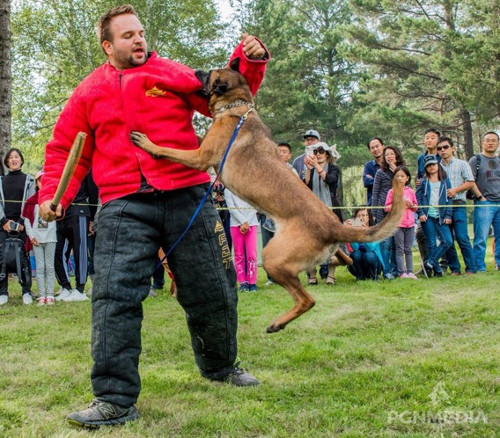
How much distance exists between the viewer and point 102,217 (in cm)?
375

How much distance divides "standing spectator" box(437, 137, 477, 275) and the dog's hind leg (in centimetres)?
720

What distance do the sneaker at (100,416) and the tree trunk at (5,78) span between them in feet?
31.4

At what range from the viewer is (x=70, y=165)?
140 inches

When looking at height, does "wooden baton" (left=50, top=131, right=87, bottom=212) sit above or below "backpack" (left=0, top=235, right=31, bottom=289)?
above

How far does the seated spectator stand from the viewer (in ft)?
32.4

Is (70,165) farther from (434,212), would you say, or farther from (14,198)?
(434,212)

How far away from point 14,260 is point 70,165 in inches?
224

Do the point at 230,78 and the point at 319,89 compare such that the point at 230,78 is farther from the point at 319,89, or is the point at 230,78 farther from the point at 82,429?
the point at 319,89

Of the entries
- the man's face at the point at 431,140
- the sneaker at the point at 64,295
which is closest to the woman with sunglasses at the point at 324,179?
the man's face at the point at 431,140

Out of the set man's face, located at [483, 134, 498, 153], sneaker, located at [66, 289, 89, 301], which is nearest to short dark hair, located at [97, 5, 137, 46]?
sneaker, located at [66, 289, 89, 301]

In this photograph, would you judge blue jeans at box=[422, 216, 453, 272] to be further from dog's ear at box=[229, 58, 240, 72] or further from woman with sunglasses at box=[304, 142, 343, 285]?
dog's ear at box=[229, 58, 240, 72]

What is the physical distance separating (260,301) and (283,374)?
364 centimetres

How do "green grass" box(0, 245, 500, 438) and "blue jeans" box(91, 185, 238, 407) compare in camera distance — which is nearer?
"green grass" box(0, 245, 500, 438)

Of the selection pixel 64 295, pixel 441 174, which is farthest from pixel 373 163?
pixel 64 295
